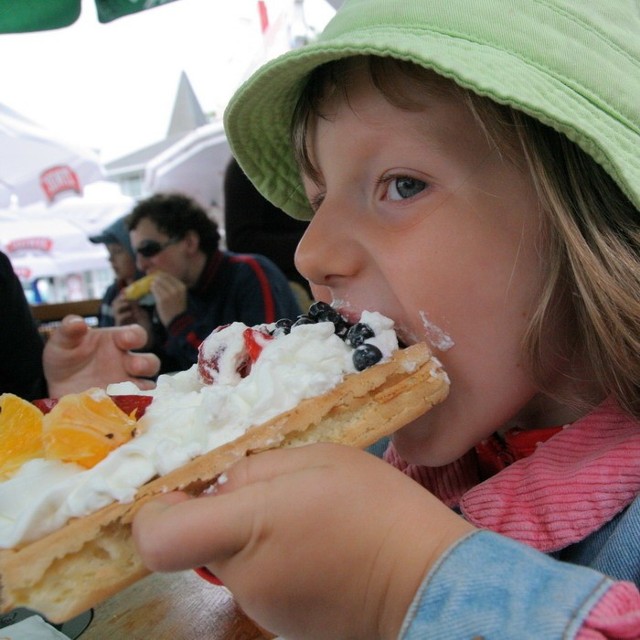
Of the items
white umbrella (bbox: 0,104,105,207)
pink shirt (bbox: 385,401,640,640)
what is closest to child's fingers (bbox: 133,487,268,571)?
pink shirt (bbox: 385,401,640,640)

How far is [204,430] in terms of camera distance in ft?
2.75

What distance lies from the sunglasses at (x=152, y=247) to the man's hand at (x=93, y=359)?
6.63 ft

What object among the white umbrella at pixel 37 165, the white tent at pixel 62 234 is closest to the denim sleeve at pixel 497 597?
the white umbrella at pixel 37 165

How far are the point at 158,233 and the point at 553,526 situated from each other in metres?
3.64

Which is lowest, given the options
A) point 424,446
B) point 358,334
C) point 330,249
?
point 424,446

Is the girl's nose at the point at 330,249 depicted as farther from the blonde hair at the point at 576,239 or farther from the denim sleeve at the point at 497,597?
the denim sleeve at the point at 497,597

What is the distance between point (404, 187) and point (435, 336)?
25 cm

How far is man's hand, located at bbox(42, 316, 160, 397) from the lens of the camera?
2016mm

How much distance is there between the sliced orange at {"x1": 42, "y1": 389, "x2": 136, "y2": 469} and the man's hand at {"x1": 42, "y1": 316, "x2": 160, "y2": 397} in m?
1.20

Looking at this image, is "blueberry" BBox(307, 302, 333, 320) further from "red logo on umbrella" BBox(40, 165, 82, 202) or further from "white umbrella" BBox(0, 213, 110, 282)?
"white umbrella" BBox(0, 213, 110, 282)

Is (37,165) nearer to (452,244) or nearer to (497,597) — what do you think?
(452,244)

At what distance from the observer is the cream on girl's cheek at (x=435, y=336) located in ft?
3.24

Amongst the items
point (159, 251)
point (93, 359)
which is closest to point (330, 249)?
point (93, 359)

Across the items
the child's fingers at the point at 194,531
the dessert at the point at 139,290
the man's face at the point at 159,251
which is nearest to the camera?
the child's fingers at the point at 194,531
